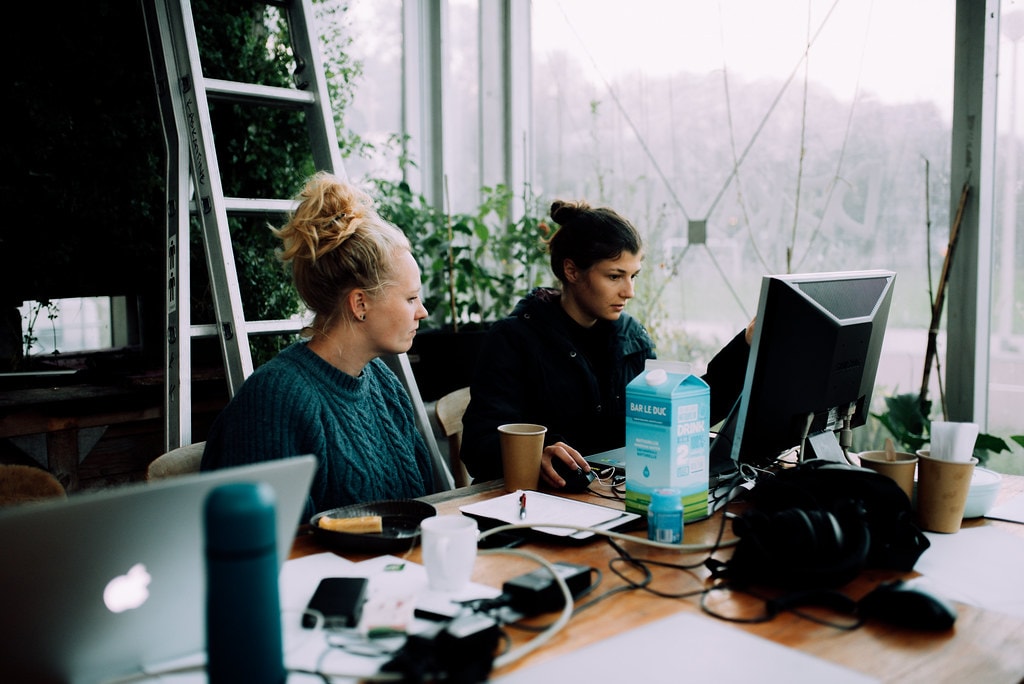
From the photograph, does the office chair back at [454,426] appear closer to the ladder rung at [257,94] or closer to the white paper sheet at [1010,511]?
the ladder rung at [257,94]

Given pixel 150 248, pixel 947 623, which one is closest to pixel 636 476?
pixel 947 623

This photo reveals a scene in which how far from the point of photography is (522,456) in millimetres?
1532

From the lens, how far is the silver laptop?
28.2 inches

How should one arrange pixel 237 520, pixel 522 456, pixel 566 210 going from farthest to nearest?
pixel 566 210
pixel 522 456
pixel 237 520

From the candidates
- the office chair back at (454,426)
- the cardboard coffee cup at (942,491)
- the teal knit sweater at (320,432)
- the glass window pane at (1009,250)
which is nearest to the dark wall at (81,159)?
the office chair back at (454,426)

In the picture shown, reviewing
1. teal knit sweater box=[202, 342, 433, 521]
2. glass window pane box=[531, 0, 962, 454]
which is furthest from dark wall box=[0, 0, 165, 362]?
glass window pane box=[531, 0, 962, 454]

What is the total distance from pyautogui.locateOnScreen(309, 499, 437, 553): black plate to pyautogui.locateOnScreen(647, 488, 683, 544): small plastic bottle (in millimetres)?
346

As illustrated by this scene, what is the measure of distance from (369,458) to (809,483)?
874 millimetres

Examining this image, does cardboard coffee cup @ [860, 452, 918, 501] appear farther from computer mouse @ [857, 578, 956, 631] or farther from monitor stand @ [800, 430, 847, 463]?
computer mouse @ [857, 578, 956, 631]

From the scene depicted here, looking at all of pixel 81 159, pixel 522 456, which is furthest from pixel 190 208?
pixel 522 456

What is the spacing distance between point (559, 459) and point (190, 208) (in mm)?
1449

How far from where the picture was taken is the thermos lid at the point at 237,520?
25.9 inches

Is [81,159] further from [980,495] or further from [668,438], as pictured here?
[980,495]

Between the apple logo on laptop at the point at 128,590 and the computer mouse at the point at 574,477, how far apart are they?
34.7 inches
